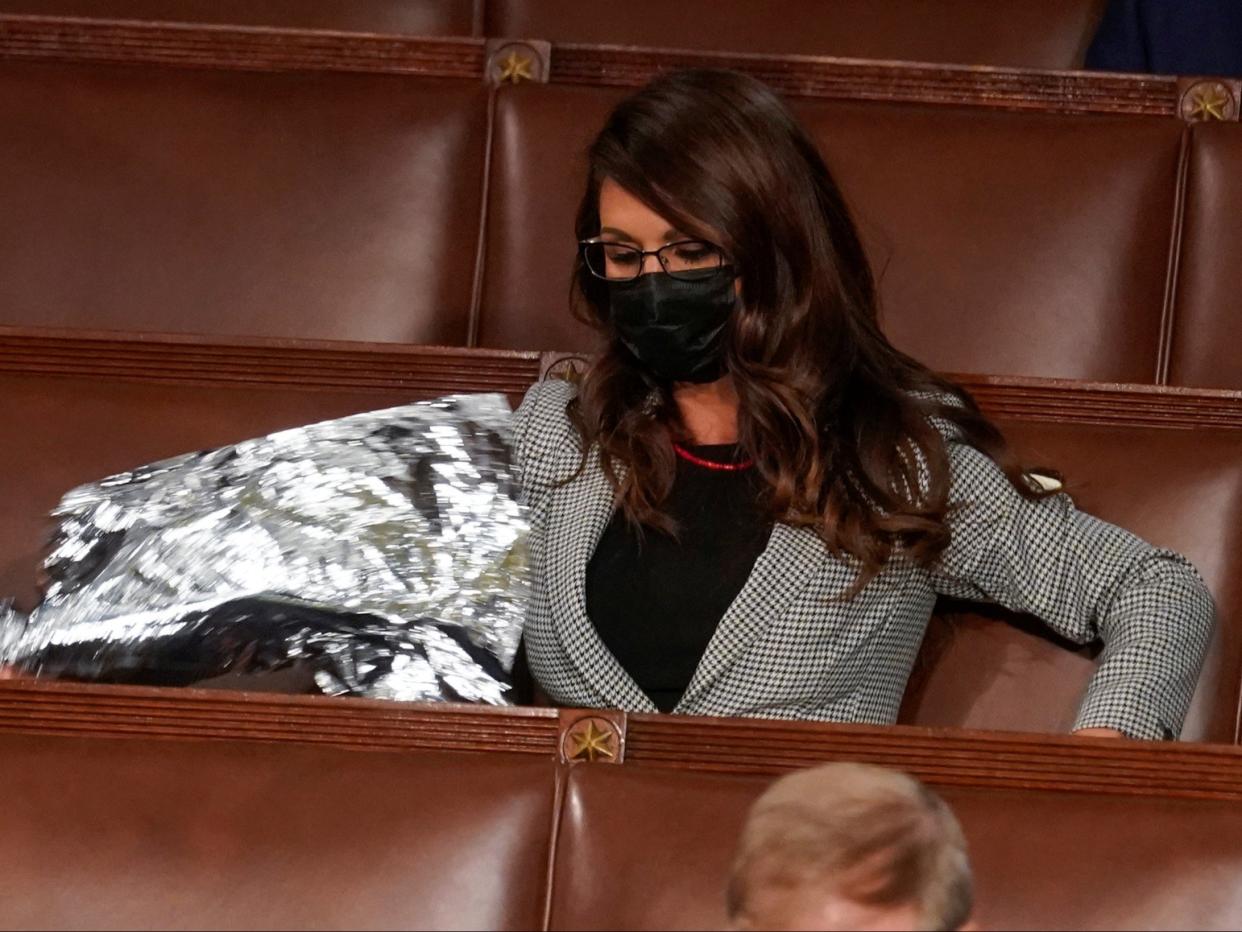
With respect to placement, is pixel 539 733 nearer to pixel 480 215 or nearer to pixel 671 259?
pixel 671 259

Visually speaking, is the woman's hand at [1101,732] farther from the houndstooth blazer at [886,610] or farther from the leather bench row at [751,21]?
the leather bench row at [751,21]

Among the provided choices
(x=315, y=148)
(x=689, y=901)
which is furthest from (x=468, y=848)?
(x=315, y=148)

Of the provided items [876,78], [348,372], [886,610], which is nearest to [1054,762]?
[886,610]

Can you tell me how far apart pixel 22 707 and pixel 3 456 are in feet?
0.51

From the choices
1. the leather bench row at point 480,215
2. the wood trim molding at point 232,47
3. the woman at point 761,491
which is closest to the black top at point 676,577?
the woman at point 761,491

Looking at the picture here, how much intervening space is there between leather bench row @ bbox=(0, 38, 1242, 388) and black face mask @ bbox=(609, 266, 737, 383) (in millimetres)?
99

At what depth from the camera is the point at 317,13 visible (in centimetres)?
82

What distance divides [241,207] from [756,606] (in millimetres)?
267

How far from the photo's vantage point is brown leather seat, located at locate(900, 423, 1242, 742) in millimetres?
550

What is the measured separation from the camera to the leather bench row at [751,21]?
2.58 ft

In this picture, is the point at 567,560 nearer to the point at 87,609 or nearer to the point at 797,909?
the point at 87,609

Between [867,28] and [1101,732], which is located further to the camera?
A: [867,28]

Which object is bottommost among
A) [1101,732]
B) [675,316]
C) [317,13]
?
[1101,732]

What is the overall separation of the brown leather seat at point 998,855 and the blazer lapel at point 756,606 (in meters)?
0.17
